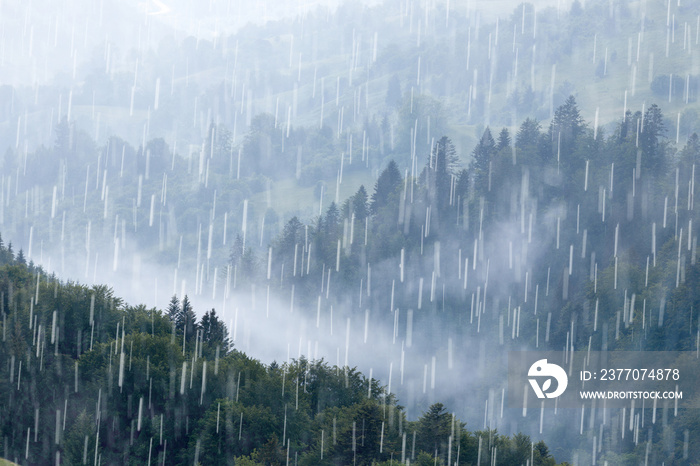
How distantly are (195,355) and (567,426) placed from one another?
186 ft

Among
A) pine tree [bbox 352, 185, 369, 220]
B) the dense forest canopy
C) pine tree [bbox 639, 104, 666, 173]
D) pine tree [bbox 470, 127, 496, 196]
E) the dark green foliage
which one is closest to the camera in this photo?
the dark green foliage

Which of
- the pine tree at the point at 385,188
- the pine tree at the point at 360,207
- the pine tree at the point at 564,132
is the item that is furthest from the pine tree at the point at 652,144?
the pine tree at the point at 360,207

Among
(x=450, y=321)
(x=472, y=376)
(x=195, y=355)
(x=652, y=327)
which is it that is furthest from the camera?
(x=450, y=321)

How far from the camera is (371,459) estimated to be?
1662 inches

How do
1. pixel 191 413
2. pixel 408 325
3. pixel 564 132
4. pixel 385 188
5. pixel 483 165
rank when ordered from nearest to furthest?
pixel 191 413 < pixel 408 325 < pixel 564 132 < pixel 483 165 < pixel 385 188

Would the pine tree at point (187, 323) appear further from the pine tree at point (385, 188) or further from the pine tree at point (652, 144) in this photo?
the pine tree at point (385, 188)

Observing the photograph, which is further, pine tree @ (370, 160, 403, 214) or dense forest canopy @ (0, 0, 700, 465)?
pine tree @ (370, 160, 403, 214)

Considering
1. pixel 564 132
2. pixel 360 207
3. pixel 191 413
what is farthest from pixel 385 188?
pixel 191 413

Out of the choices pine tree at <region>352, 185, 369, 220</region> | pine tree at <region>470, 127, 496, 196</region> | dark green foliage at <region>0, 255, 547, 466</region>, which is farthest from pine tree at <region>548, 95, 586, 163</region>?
dark green foliage at <region>0, 255, 547, 466</region>

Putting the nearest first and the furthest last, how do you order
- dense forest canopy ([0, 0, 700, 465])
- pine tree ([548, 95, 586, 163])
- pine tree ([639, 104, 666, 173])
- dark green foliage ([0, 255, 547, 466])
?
dark green foliage ([0, 255, 547, 466]) → dense forest canopy ([0, 0, 700, 465]) → pine tree ([639, 104, 666, 173]) → pine tree ([548, 95, 586, 163])

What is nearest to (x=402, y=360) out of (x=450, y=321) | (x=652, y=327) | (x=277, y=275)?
(x=450, y=321)

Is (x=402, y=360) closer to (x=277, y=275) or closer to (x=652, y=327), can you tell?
(x=277, y=275)

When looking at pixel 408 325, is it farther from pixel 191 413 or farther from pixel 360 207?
pixel 191 413

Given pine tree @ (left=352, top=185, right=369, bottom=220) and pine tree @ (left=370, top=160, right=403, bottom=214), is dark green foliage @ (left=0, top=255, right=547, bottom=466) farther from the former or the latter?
pine tree @ (left=370, top=160, right=403, bottom=214)
